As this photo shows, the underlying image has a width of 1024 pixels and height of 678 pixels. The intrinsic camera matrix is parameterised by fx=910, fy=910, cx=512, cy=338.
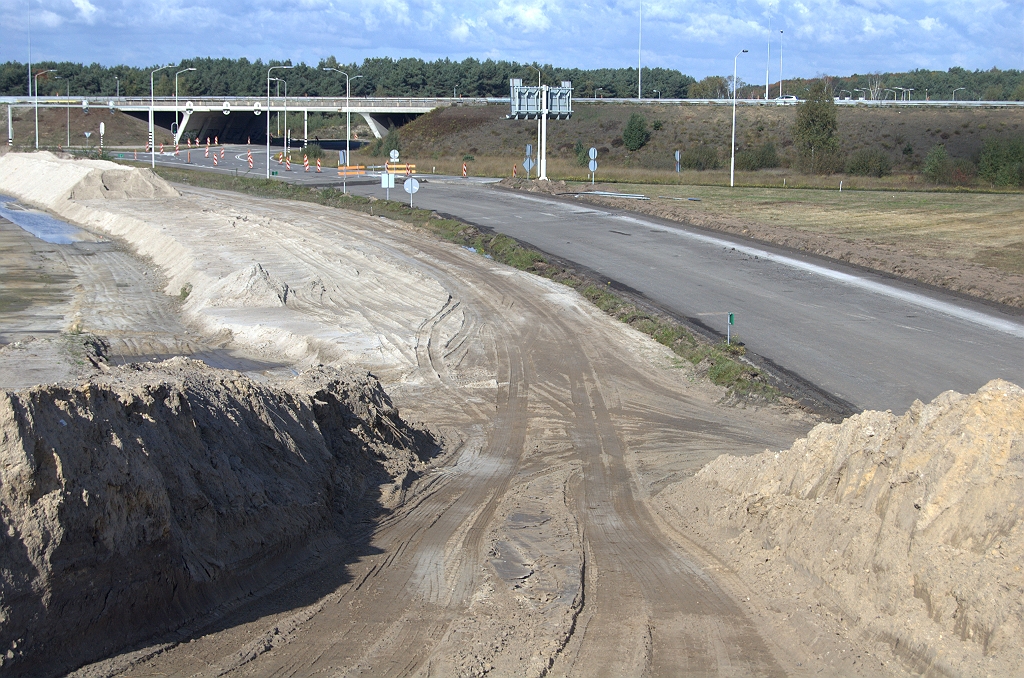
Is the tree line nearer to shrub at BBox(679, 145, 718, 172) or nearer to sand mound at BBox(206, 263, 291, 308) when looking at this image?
shrub at BBox(679, 145, 718, 172)

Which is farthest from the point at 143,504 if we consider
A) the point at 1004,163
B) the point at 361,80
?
the point at 361,80

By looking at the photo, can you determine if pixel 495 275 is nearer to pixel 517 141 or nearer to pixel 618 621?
pixel 618 621

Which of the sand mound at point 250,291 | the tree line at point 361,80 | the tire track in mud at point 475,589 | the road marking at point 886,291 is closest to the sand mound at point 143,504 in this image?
the tire track in mud at point 475,589

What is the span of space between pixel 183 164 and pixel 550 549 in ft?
227

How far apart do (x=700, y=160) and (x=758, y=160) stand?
15.9 ft

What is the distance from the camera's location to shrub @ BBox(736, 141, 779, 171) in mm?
76750

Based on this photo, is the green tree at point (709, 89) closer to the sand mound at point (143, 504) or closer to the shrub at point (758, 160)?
the shrub at point (758, 160)

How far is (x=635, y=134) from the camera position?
8806 cm

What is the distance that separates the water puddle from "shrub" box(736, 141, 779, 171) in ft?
179

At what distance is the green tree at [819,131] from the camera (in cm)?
6956

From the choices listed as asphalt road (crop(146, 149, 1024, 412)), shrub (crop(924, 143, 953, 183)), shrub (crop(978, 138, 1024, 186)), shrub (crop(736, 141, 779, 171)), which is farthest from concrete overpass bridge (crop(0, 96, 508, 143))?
asphalt road (crop(146, 149, 1024, 412))

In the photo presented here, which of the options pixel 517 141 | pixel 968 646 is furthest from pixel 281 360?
pixel 517 141

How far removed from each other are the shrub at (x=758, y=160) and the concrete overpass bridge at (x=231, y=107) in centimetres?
3468

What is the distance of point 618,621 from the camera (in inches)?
296
